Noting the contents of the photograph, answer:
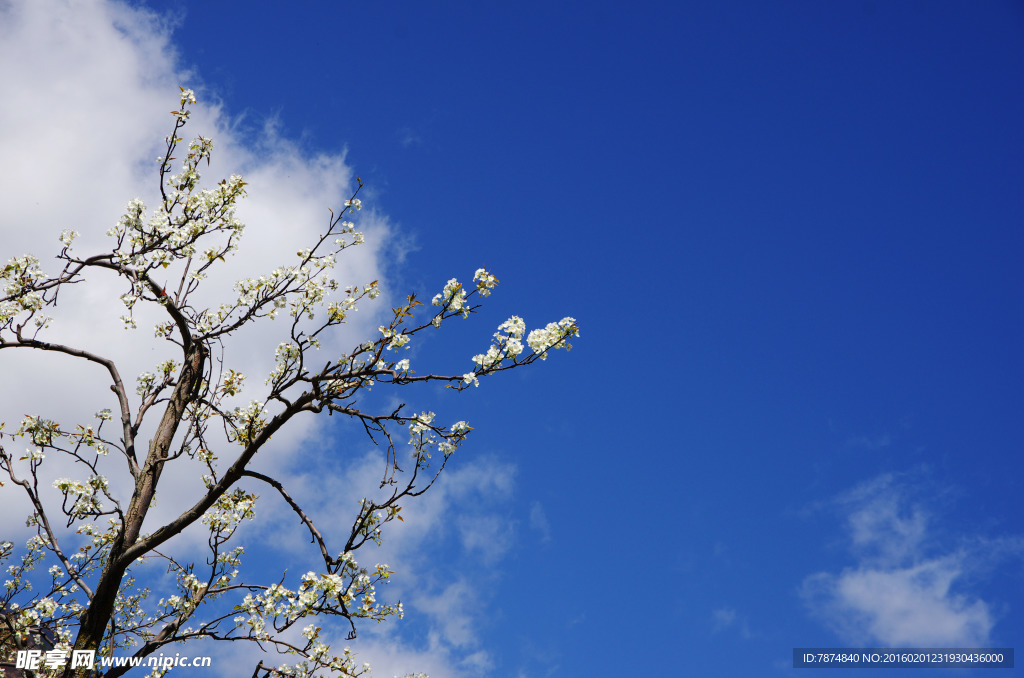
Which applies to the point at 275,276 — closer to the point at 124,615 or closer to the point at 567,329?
the point at 567,329

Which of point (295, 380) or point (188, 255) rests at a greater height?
point (188, 255)

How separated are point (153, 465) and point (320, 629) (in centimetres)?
312

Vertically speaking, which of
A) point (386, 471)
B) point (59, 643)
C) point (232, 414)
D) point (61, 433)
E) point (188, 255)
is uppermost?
point (188, 255)

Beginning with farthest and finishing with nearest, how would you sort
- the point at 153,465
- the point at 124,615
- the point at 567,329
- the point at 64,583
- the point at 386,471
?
1. the point at 124,615
2. the point at 64,583
3. the point at 153,465
4. the point at 386,471
5. the point at 567,329

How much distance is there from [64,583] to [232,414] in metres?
3.16

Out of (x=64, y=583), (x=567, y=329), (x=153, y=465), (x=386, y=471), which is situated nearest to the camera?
(x=567, y=329)

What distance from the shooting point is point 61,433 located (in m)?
9.09

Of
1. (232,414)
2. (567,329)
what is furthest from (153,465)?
(567,329)

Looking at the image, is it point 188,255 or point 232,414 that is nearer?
point 188,255

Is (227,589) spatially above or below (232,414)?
below

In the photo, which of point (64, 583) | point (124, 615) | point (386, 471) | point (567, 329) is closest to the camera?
point (567, 329)

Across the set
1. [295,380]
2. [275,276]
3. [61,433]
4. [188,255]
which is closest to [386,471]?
[295,380]

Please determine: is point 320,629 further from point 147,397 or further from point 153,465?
point 147,397

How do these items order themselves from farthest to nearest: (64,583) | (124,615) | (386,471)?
1. (124,615)
2. (64,583)
3. (386,471)
